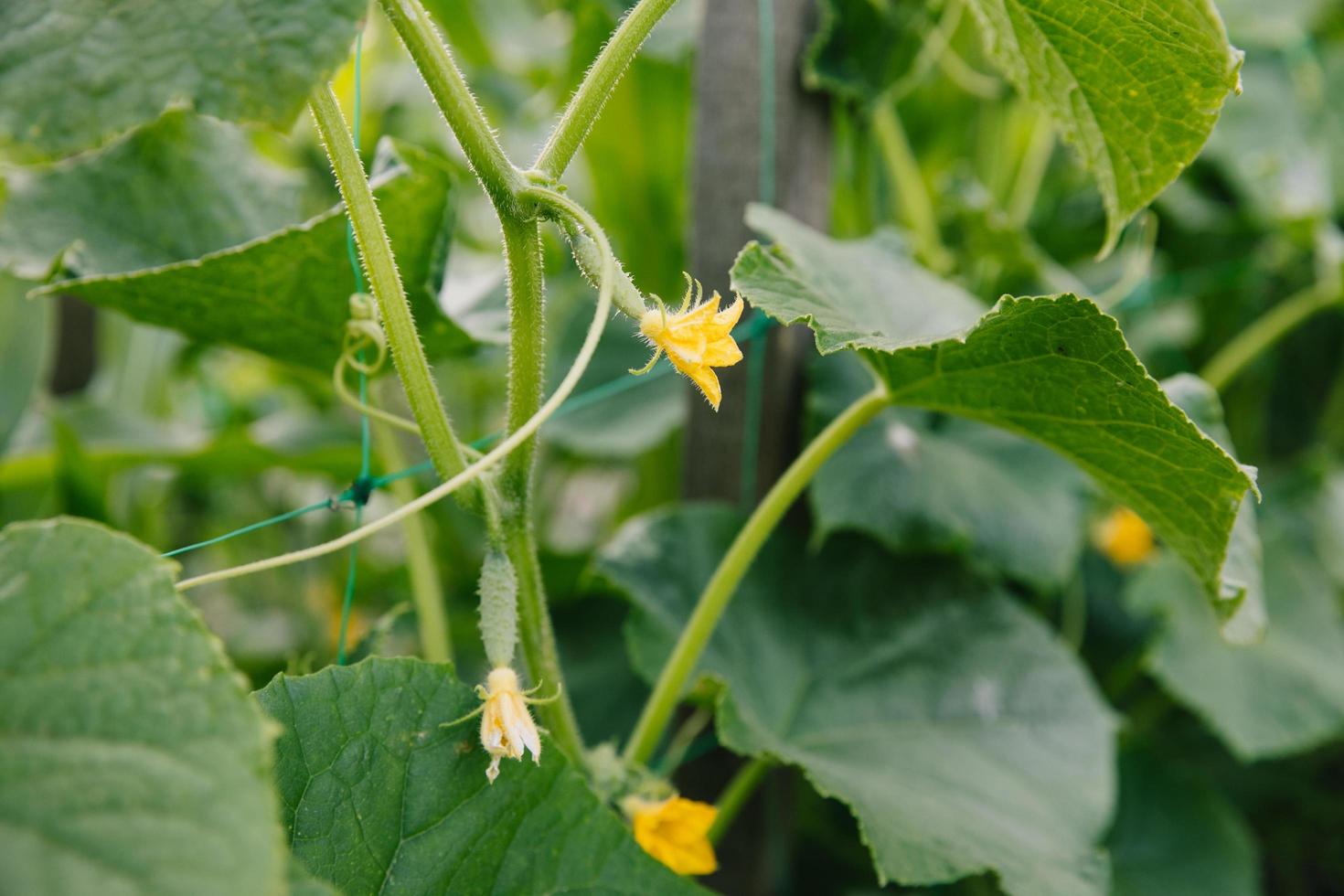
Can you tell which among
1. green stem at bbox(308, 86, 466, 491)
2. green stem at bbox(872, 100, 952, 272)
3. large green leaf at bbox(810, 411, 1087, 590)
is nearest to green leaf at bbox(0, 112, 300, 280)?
green stem at bbox(308, 86, 466, 491)

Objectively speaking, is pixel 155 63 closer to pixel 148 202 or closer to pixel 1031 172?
pixel 148 202

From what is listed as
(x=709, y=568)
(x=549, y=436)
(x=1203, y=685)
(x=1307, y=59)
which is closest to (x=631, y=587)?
(x=709, y=568)

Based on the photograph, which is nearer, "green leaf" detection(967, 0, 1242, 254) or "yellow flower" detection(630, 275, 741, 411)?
"yellow flower" detection(630, 275, 741, 411)

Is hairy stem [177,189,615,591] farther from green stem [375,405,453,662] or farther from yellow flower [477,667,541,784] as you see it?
green stem [375,405,453,662]

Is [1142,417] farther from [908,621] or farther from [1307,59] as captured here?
[1307,59]

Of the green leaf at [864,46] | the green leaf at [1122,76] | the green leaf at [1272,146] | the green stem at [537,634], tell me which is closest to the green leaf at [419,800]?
the green stem at [537,634]
